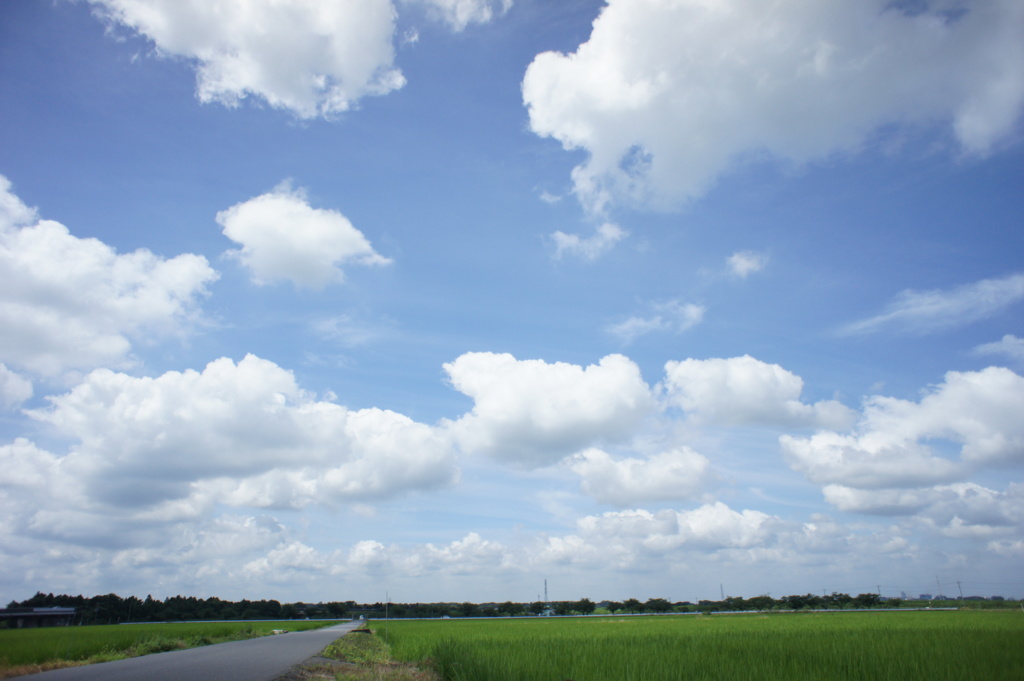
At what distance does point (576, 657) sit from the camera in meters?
12.4

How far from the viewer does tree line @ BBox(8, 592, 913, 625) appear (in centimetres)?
9456

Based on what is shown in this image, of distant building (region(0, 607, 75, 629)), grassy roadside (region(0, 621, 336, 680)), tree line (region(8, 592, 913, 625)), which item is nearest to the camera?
grassy roadside (region(0, 621, 336, 680))

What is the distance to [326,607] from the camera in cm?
13625

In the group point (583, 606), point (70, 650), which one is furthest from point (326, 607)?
point (70, 650)

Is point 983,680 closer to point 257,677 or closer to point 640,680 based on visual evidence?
point 640,680

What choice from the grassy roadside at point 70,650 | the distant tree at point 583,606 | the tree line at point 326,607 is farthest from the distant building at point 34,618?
the distant tree at point 583,606

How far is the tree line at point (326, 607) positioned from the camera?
310 ft

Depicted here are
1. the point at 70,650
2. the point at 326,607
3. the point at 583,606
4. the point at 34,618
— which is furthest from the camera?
the point at 326,607

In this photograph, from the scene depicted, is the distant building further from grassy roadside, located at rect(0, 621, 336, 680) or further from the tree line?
grassy roadside, located at rect(0, 621, 336, 680)

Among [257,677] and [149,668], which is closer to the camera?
[257,677]

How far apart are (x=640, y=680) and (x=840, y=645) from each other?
305 inches

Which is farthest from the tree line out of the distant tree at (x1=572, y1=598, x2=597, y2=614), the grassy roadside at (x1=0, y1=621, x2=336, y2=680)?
the grassy roadside at (x1=0, y1=621, x2=336, y2=680)

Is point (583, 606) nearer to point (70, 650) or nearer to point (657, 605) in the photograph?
point (657, 605)

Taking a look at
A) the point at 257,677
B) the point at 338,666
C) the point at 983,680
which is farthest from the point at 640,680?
the point at 338,666
